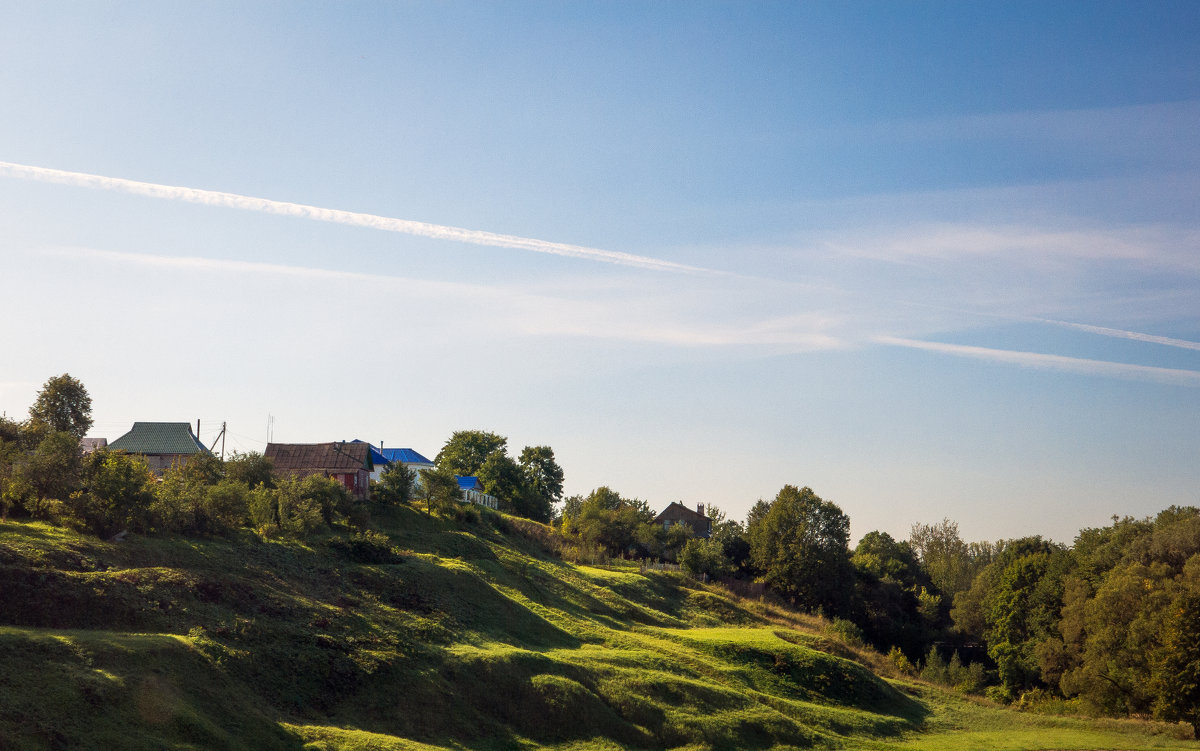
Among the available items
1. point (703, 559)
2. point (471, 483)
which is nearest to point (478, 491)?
point (471, 483)

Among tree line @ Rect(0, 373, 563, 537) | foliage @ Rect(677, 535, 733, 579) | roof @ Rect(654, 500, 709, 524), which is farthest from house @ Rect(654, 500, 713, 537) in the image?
tree line @ Rect(0, 373, 563, 537)

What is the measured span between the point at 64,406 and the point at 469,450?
74468 millimetres

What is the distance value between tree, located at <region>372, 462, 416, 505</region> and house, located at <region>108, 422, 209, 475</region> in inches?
731

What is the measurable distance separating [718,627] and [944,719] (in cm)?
1570

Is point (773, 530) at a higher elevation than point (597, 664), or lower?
higher

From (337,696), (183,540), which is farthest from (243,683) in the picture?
(183,540)

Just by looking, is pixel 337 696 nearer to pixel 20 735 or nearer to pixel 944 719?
pixel 20 735

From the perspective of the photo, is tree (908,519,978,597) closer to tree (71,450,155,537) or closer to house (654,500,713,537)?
house (654,500,713,537)

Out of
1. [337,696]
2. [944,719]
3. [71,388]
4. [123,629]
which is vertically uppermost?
[71,388]

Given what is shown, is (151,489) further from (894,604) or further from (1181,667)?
(894,604)

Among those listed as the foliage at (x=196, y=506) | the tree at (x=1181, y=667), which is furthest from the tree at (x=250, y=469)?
the tree at (x=1181, y=667)

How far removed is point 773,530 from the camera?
277 ft

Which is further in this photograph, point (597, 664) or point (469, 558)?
point (469, 558)

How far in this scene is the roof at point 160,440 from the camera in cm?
7038
